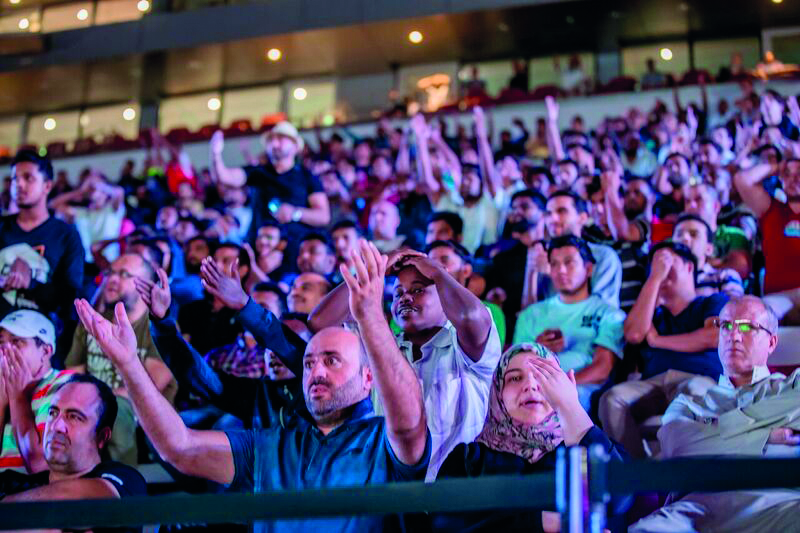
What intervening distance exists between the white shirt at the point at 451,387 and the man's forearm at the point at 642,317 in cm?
102

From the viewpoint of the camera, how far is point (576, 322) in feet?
13.3

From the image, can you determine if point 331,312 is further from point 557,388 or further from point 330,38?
point 330,38

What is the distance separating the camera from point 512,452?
2561 millimetres

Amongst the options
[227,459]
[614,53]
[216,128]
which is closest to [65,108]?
[216,128]

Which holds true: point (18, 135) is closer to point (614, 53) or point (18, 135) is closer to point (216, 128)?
point (216, 128)

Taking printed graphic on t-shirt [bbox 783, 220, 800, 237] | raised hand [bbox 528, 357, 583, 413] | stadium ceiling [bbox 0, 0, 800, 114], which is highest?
stadium ceiling [bbox 0, 0, 800, 114]

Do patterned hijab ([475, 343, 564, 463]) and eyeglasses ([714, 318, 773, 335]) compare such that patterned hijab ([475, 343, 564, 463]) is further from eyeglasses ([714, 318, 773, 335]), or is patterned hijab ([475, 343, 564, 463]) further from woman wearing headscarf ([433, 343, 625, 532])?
eyeglasses ([714, 318, 773, 335])

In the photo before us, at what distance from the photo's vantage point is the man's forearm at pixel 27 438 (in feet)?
10.9

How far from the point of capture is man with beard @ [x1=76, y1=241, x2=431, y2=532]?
2494mm

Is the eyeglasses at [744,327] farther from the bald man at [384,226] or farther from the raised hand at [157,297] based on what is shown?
the bald man at [384,226]

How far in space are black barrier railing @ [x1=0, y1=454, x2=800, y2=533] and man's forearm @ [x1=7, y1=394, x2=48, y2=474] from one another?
164 centimetres

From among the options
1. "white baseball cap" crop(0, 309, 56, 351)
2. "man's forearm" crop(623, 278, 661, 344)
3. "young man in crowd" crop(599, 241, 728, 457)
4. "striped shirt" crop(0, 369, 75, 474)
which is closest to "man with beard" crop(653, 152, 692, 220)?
"young man in crowd" crop(599, 241, 728, 457)

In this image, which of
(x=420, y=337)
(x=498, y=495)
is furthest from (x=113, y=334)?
(x=498, y=495)

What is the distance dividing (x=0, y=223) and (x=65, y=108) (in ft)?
43.3
